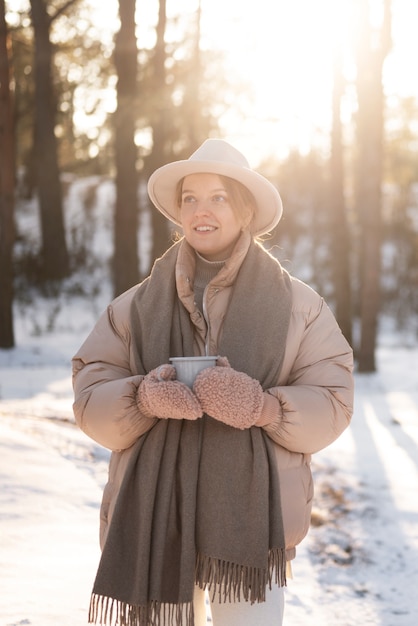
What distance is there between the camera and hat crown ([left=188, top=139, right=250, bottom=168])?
3.13 m

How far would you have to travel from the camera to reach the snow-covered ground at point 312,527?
4.61m

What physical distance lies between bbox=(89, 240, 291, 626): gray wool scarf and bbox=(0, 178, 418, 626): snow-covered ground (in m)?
1.29

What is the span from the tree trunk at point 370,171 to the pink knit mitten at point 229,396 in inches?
476

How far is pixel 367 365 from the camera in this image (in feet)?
48.5

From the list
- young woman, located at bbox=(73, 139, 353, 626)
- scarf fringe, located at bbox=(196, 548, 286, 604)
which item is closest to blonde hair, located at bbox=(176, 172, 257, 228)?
young woman, located at bbox=(73, 139, 353, 626)

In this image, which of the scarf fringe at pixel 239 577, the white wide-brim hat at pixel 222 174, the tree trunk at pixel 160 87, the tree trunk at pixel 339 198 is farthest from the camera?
the tree trunk at pixel 160 87

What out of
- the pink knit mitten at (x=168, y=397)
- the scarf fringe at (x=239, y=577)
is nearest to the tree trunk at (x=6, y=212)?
the pink knit mitten at (x=168, y=397)

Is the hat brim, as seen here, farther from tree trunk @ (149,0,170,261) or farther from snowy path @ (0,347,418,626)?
tree trunk @ (149,0,170,261)

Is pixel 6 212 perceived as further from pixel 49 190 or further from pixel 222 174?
pixel 222 174

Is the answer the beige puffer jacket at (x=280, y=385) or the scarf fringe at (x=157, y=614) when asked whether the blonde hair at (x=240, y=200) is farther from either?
the scarf fringe at (x=157, y=614)

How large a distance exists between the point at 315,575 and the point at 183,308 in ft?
9.69

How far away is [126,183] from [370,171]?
4.11 metres

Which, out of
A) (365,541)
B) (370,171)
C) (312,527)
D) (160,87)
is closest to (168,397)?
(365,541)

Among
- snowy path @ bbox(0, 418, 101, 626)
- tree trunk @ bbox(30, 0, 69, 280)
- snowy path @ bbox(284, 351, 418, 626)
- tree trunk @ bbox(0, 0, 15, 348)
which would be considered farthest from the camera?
tree trunk @ bbox(30, 0, 69, 280)
